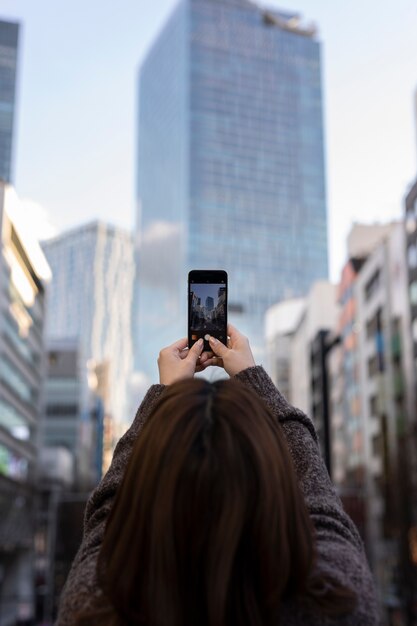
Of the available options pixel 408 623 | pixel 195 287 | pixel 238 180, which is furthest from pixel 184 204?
pixel 195 287

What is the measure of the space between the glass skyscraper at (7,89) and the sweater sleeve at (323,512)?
329ft

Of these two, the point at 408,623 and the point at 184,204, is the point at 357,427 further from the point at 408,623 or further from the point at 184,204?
the point at 184,204

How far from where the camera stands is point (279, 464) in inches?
68.4

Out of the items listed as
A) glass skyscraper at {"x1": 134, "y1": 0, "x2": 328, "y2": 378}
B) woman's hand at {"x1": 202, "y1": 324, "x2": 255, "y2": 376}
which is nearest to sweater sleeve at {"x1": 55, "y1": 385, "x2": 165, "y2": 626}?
woman's hand at {"x1": 202, "y1": 324, "x2": 255, "y2": 376}

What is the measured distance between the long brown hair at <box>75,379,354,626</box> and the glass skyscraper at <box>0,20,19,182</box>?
3963 inches

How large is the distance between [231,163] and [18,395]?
102489 mm

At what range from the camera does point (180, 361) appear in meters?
2.34

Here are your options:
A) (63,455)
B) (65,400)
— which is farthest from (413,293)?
(65,400)

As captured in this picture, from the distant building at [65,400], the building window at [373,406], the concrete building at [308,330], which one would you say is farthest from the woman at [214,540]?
the distant building at [65,400]

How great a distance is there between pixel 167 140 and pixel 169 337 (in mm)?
40037

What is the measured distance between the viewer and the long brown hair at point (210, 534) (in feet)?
5.46

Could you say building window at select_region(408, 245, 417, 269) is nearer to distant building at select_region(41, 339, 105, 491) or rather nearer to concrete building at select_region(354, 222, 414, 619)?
concrete building at select_region(354, 222, 414, 619)

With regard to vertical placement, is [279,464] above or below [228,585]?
above

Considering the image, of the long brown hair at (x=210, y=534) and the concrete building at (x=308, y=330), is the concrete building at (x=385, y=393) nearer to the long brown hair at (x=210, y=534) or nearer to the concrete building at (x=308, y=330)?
the concrete building at (x=308, y=330)
